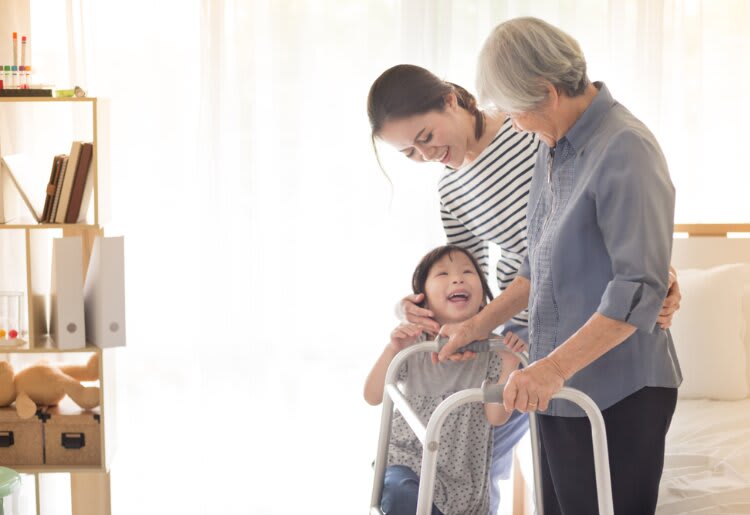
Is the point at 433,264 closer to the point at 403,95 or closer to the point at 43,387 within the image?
the point at 403,95

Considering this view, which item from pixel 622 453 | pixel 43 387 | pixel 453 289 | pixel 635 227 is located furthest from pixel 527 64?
pixel 43 387

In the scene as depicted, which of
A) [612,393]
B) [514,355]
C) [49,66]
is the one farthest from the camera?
[49,66]

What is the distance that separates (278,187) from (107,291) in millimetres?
726

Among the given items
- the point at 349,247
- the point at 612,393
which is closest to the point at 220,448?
the point at 349,247

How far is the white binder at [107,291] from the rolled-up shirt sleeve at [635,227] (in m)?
1.44

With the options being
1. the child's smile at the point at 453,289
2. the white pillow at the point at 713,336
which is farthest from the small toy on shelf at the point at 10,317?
the white pillow at the point at 713,336

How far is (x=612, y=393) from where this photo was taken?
1418 mm

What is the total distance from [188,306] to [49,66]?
0.88 metres

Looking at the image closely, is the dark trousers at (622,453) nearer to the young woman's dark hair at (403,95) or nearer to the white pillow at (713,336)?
the young woman's dark hair at (403,95)

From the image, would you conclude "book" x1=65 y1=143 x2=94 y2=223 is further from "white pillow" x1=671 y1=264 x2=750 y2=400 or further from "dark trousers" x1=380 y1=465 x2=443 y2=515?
"white pillow" x1=671 y1=264 x2=750 y2=400

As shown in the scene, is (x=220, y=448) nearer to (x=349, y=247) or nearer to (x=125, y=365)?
(x=125, y=365)

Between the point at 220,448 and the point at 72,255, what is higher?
the point at 72,255

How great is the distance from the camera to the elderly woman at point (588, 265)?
4.23 feet

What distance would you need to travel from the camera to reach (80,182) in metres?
2.38
